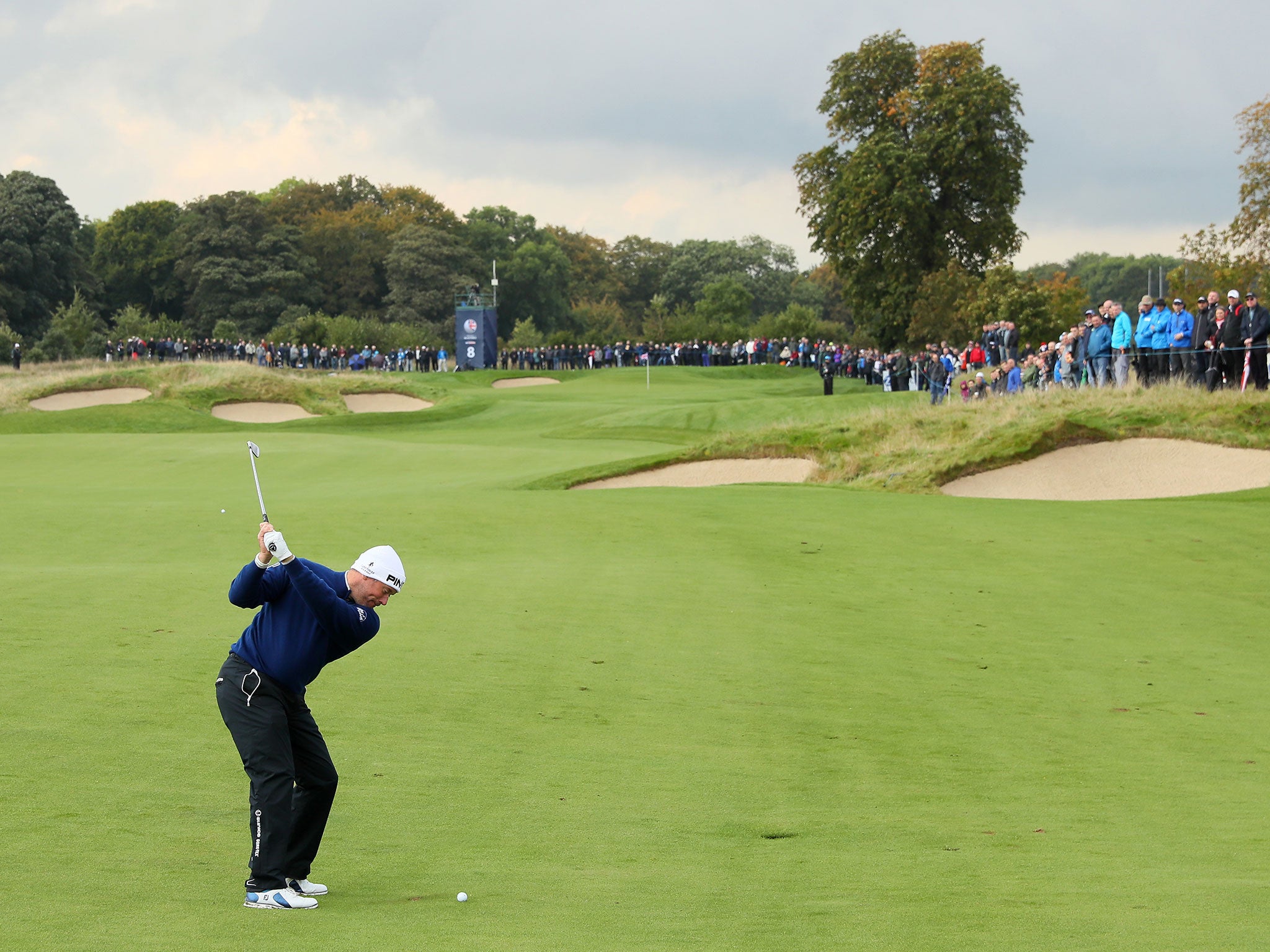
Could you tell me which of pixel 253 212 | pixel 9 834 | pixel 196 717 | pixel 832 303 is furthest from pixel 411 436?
pixel 832 303

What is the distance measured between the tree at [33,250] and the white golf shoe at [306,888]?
90.2m

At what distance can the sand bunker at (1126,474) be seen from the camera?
2459 cm

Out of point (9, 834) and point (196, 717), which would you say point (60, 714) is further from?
point (9, 834)

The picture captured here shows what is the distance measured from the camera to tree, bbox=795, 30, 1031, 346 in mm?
58344

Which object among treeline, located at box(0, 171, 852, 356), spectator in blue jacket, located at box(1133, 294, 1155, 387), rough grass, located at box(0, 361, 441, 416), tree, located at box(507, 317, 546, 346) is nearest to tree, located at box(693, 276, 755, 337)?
treeline, located at box(0, 171, 852, 356)

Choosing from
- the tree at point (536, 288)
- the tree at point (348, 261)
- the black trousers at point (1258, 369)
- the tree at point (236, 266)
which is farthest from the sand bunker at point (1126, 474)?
the tree at point (536, 288)

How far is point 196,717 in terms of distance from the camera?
9.77m

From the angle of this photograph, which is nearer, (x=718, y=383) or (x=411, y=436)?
(x=411, y=436)

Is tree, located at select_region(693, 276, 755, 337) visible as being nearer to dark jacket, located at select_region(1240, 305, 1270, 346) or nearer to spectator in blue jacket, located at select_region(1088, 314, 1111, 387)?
spectator in blue jacket, located at select_region(1088, 314, 1111, 387)

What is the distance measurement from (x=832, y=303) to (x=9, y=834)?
129m

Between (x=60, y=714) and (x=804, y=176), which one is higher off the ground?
(x=804, y=176)

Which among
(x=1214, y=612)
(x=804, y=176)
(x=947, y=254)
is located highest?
(x=804, y=176)

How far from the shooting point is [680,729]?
10180mm

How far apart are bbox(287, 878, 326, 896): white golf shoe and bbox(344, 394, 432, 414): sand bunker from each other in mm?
46642
